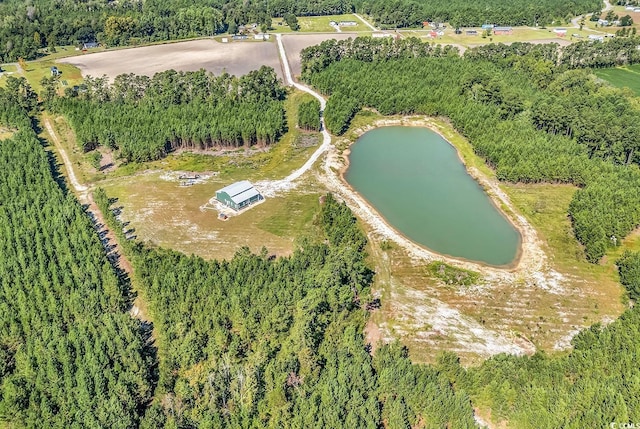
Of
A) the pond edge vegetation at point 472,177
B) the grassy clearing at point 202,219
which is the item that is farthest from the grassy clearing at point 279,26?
the grassy clearing at point 202,219

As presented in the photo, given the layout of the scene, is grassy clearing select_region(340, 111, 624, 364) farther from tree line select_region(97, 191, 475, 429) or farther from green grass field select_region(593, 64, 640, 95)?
green grass field select_region(593, 64, 640, 95)

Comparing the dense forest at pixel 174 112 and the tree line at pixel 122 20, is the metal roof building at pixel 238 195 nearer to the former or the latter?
the dense forest at pixel 174 112

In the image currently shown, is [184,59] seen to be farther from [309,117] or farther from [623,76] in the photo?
[623,76]

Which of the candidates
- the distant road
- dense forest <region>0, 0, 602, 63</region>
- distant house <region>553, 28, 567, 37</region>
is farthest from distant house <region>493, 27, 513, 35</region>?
the distant road

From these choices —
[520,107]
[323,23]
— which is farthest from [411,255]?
[323,23]

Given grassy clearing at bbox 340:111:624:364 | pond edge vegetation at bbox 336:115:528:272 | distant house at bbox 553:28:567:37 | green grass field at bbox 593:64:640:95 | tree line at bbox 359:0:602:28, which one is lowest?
grassy clearing at bbox 340:111:624:364
